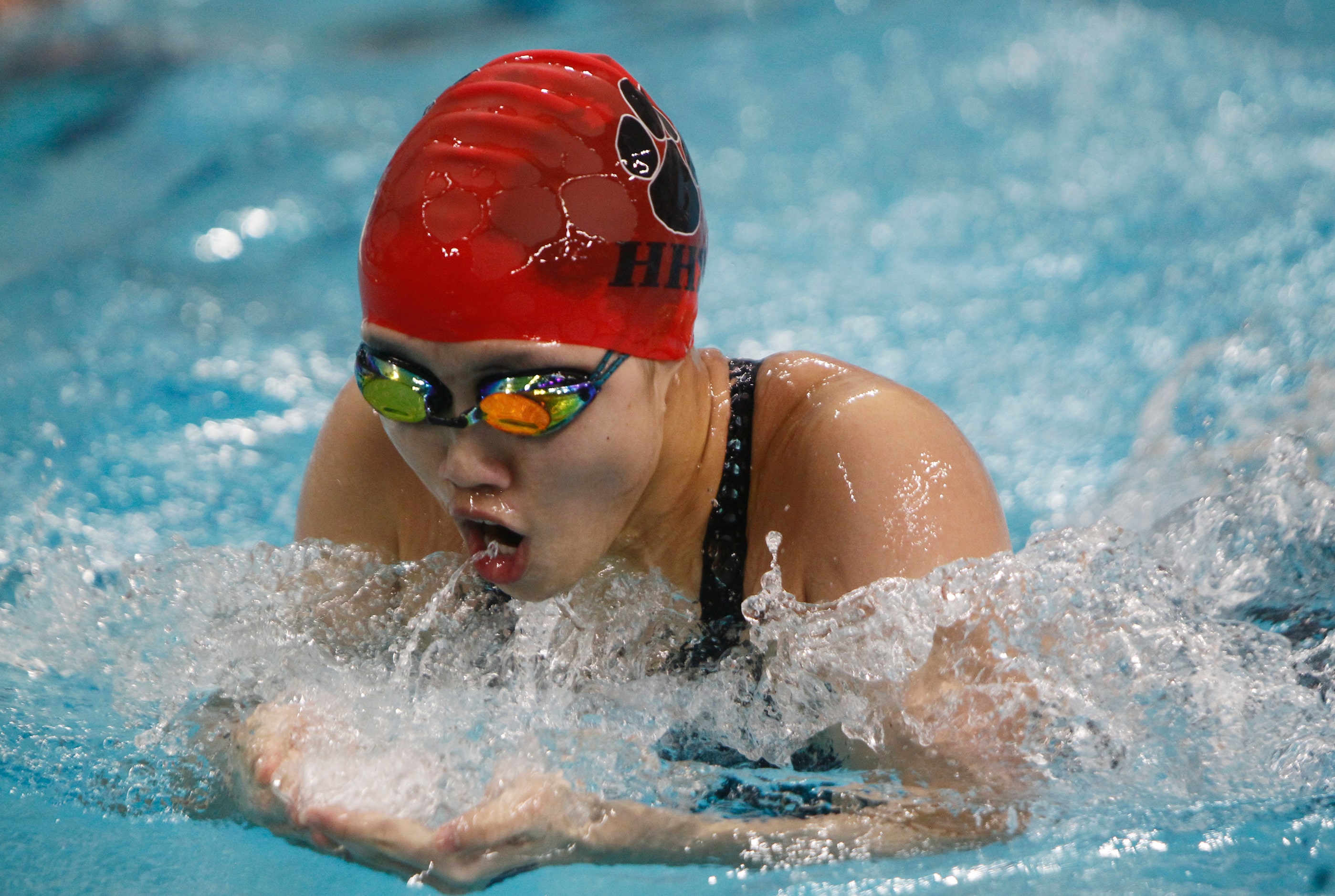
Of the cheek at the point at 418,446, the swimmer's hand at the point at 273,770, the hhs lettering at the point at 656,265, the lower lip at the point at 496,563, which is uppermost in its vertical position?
the hhs lettering at the point at 656,265

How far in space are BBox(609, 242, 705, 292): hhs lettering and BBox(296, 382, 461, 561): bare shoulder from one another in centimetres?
68

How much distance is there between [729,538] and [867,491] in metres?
0.32

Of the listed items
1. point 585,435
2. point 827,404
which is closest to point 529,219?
point 585,435

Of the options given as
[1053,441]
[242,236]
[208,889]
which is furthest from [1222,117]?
[208,889]

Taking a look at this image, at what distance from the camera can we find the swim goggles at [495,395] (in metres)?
1.69

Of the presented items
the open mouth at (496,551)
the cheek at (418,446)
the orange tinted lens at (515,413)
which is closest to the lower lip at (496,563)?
the open mouth at (496,551)

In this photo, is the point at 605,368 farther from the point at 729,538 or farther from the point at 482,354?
the point at 729,538

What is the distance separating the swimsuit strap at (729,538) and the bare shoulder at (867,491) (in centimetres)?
2

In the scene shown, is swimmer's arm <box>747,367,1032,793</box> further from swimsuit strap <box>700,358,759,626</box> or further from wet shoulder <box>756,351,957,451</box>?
swimsuit strap <box>700,358,759,626</box>

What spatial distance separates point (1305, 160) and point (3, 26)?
688cm

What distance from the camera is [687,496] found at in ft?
6.98

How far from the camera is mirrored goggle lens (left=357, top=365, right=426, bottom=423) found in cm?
174

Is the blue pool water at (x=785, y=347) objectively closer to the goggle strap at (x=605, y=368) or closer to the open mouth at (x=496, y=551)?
the open mouth at (x=496, y=551)

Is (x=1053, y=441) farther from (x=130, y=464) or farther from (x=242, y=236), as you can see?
(x=242, y=236)
